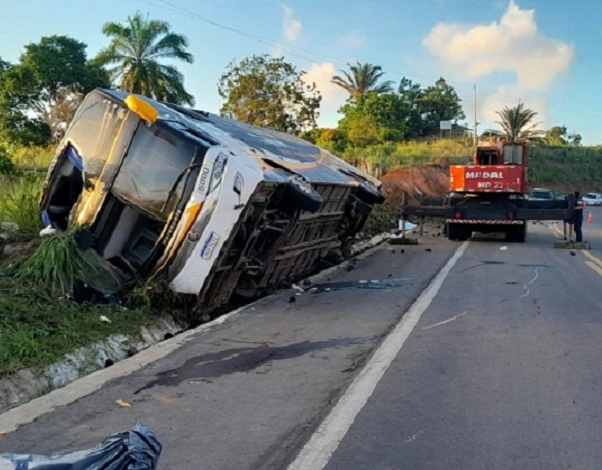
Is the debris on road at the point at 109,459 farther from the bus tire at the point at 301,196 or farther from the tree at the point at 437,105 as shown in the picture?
the tree at the point at 437,105

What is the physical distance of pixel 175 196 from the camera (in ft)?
26.8

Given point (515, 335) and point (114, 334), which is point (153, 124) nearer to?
point (114, 334)

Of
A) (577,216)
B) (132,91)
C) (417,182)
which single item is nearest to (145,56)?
(132,91)

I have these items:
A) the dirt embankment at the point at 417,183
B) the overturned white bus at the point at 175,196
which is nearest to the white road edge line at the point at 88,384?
the overturned white bus at the point at 175,196

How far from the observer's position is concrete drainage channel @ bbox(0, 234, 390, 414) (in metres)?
5.24

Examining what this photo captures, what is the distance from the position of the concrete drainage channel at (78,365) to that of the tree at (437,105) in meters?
60.3

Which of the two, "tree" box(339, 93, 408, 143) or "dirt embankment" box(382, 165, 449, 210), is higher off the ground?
"tree" box(339, 93, 408, 143)

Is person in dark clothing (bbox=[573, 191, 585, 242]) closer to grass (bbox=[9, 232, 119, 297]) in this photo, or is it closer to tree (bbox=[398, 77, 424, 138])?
grass (bbox=[9, 232, 119, 297])

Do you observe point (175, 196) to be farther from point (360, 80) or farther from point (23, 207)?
point (360, 80)

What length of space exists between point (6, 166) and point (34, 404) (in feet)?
41.7

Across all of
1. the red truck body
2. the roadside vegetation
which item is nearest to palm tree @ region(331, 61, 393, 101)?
the roadside vegetation

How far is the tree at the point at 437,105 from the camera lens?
65.8 m

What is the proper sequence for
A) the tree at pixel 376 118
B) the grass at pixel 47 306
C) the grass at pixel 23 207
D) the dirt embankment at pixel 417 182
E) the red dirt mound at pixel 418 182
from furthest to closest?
1. the tree at pixel 376 118
2. the red dirt mound at pixel 418 182
3. the dirt embankment at pixel 417 182
4. the grass at pixel 23 207
5. the grass at pixel 47 306

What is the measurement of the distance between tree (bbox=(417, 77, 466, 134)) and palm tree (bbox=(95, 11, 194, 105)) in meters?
32.7
